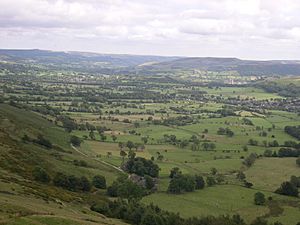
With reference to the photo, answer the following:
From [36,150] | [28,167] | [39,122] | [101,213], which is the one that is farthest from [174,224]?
[39,122]

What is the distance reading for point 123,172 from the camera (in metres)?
145

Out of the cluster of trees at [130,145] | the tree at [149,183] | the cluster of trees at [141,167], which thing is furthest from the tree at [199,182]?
the cluster of trees at [130,145]

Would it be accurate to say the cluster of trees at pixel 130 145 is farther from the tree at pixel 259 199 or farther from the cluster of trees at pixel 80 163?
the tree at pixel 259 199

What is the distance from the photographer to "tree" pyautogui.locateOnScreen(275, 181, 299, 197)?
12706cm

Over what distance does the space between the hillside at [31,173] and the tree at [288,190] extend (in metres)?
50.7

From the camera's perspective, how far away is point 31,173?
356ft

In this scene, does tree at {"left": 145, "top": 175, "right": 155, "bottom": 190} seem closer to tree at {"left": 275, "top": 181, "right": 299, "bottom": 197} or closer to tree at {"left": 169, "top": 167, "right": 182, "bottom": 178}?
tree at {"left": 169, "top": 167, "right": 182, "bottom": 178}

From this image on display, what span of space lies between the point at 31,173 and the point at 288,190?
7284 centimetres

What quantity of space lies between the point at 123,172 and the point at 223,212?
45363 millimetres

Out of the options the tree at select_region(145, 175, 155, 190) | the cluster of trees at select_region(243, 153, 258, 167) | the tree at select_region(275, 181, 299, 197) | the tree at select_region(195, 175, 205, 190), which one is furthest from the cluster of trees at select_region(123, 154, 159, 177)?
the tree at select_region(275, 181, 299, 197)

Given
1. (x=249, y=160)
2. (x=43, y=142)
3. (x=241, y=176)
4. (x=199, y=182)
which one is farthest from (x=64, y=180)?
(x=249, y=160)

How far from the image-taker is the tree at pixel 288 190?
12706 cm

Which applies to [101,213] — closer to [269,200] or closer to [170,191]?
[170,191]

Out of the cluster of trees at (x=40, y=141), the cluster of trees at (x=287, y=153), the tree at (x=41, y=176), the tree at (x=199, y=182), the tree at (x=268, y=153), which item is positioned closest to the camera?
the tree at (x=41, y=176)
